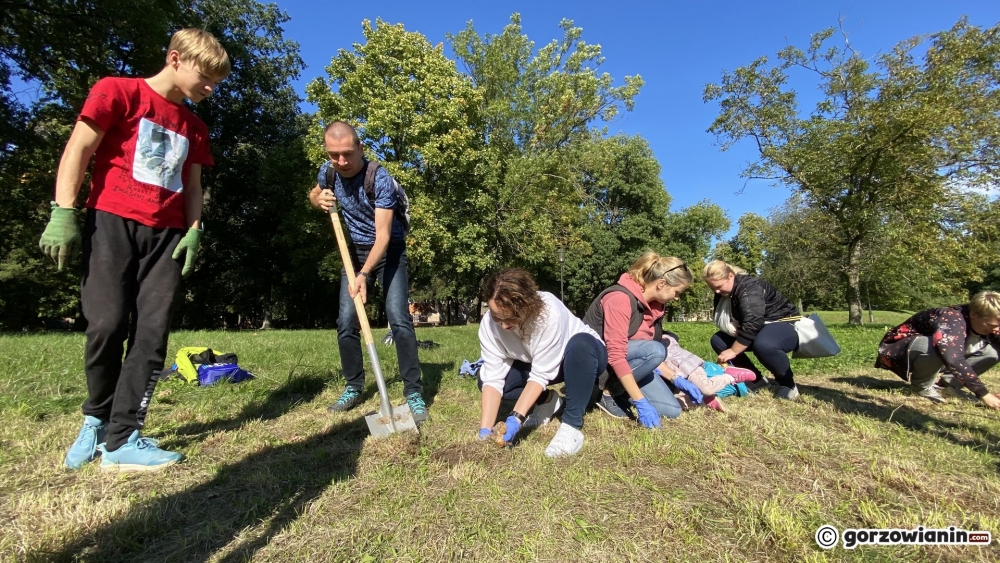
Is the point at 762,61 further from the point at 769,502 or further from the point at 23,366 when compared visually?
the point at 23,366

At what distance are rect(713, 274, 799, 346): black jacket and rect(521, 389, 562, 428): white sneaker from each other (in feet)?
7.30

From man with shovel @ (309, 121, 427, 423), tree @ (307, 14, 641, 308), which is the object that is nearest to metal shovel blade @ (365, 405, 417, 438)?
man with shovel @ (309, 121, 427, 423)

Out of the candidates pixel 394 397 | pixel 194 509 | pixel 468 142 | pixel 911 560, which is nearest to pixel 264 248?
pixel 468 142

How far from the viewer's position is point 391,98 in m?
18.2

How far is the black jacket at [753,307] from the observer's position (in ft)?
14.5

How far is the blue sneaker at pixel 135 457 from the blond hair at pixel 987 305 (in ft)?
19.0

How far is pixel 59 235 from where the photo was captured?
7.20 ft

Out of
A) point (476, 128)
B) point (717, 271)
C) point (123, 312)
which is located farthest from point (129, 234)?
point (476, 128)

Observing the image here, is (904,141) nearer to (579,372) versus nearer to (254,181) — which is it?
(579,372)

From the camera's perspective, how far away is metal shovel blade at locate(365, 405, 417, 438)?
2.82m

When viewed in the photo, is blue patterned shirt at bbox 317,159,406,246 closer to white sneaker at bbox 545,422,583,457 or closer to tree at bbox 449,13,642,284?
white sneaker at bbox 545,422,583,457

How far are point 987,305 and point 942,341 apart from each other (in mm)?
489

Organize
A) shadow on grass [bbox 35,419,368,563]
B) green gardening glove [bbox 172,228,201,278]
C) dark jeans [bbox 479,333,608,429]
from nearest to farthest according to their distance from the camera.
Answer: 1. shadow on grass [bbox 35,419,368,563]
2. green gardening glove [bbox 172,228,201,278]
3. dark jeans [bbox 479,333,608,429]

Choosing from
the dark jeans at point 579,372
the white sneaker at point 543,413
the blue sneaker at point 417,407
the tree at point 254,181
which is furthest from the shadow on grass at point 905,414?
the tree at point 254,181
